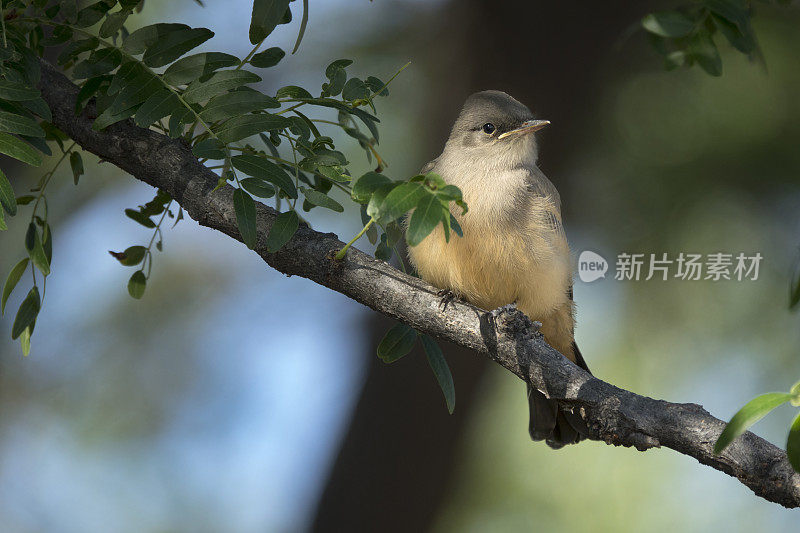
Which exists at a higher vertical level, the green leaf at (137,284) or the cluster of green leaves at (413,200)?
the cluster of green leaves at (413,200)

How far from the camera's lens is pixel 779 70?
21.0 ft

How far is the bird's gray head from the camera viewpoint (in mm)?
4070

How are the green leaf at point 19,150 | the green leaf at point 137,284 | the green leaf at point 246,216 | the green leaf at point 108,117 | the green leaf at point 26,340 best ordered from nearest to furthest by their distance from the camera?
the green leaf at point 19,150 → the green leaf at point 246,216 → the green leaf at point 108,117 → the green leaf at point 26,340 → the green leaf at point 137,284

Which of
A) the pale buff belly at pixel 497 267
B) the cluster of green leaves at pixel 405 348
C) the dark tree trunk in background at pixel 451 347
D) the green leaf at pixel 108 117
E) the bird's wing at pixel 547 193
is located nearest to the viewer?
the green leaf at pixel 108 117

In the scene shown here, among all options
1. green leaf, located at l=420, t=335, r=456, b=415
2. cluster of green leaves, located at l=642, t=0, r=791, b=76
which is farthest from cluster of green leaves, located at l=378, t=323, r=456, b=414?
cluster of green leaves, located at l=642, t=0, r=791, b=76

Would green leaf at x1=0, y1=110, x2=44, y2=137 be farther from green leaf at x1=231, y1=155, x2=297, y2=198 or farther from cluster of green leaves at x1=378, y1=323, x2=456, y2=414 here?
cluster of green leaves at x1=378, y1=323, x2=456, y2=414

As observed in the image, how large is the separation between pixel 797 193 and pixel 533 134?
362 cm

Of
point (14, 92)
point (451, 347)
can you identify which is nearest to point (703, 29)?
point (14, 92)

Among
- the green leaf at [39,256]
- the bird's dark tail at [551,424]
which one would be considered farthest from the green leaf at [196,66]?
the bird's dark tail at [551,424]

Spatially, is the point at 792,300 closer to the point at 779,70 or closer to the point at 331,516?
the point at 331,516

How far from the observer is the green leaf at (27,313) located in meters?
2.90

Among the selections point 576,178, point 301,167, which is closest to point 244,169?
point 301,167

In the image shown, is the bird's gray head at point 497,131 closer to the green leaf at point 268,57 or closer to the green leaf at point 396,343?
the green leaf at point 396,343

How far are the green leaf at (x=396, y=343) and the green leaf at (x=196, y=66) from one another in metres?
1.14
